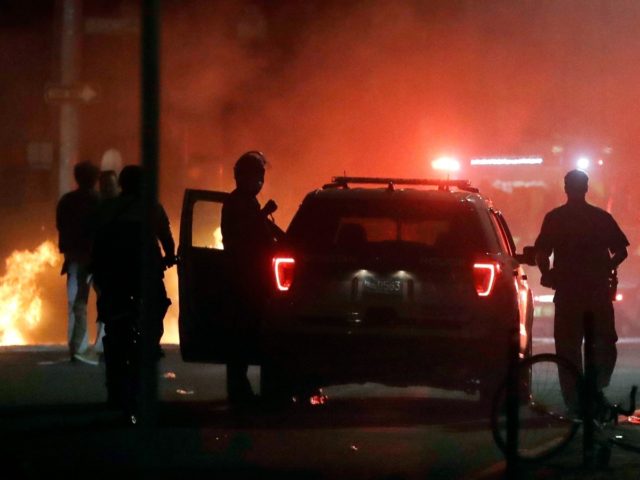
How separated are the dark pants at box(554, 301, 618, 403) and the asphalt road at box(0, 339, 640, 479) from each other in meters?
0.79

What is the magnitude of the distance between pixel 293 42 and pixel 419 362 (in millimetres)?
19419

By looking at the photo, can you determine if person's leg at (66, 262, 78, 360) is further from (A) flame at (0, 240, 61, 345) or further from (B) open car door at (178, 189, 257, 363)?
(A) flame at (0, 240, 61, 345)

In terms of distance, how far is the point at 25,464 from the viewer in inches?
330

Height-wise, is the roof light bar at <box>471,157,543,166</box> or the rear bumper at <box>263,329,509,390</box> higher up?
the roof light bar at <box>471,157,543,166</box>

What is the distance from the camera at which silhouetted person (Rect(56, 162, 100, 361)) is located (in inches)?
577

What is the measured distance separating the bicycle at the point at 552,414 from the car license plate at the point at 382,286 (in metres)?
1.01

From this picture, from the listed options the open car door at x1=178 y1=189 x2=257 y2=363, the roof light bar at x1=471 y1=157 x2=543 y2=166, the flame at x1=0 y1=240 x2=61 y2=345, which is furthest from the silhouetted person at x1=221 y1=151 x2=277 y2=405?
the roof light bar at x1=471 y1=157 x2=543 y2=166

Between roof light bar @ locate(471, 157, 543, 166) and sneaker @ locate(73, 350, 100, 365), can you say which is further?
roof light bar @ locate(471, 157, 543, 166)

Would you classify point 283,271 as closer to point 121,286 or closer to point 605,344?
point 121,286

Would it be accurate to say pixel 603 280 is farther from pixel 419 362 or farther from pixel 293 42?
pixel 293 42

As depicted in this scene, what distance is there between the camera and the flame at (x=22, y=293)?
64.5 feet

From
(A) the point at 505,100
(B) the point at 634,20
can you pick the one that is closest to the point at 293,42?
(A) the point at 505,100

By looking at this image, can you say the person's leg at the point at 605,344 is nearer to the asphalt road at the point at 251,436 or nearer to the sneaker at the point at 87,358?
the asphalt road at the point at 251,436

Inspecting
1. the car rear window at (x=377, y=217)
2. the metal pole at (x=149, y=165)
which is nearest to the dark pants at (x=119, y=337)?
the car rear window at (x=377, y=217)
